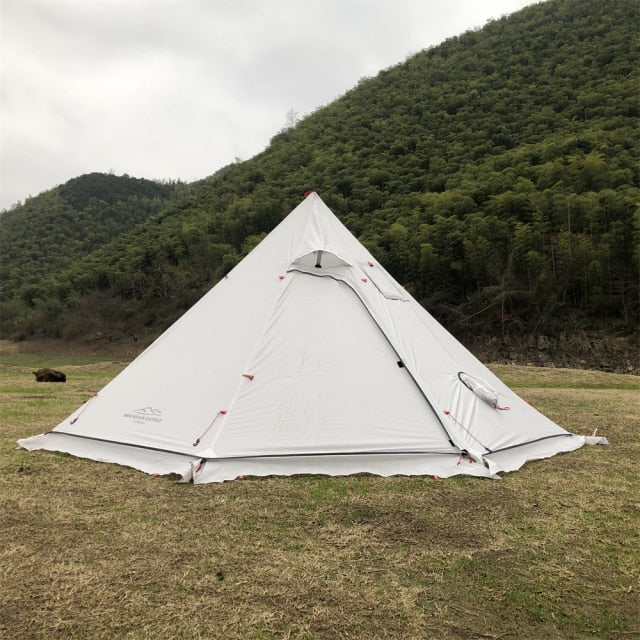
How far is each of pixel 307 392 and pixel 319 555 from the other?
5.55 feet

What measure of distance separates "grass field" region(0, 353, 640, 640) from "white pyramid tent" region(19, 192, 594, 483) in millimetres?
228

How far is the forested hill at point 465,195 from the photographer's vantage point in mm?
20641

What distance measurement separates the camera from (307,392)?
4207mm

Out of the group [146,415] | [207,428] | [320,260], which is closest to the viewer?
[207,428]

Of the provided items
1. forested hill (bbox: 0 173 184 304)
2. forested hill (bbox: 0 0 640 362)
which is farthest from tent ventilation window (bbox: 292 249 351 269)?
forested hill (bbox: 0 173 184 304)

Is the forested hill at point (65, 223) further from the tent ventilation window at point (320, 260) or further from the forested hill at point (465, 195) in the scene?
the tent ventilation window at point (320, 260)

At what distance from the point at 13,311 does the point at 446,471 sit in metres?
45.3

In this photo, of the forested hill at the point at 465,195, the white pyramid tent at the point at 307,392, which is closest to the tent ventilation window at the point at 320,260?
the white pyramid tent at the point at 307,392

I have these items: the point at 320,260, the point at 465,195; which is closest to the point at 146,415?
the point at 320,260

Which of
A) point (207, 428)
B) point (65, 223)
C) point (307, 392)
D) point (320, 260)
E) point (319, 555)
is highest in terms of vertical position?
point (65, 223)

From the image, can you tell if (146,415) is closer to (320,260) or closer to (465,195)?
(320,260)

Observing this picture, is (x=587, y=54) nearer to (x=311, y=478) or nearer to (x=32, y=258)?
(x=311, y=478)

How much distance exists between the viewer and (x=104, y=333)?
35.6m

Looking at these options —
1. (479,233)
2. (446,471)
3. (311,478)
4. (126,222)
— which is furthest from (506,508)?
(126,222)
